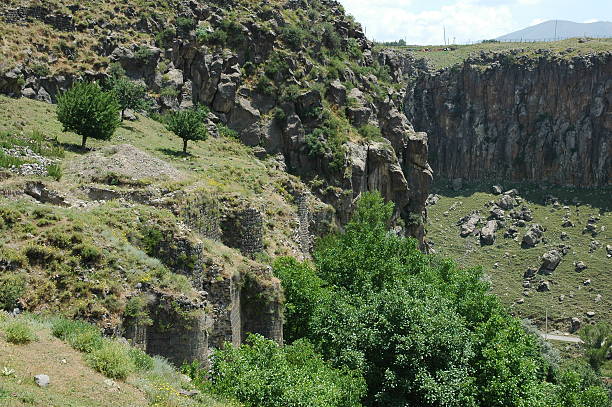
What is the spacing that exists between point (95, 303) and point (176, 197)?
8.60 m

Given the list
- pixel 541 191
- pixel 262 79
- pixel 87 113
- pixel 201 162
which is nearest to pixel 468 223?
pixel 541 191

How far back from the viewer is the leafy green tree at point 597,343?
62.7 m

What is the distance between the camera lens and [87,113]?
105 feet

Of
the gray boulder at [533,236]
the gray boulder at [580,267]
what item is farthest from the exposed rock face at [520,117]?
the gray boulder at [580,267]

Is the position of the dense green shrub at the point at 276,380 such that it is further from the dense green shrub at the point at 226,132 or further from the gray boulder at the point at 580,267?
the gray boulder at the point at 580,267

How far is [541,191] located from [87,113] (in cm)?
10127

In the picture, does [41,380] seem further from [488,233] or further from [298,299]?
[488,233]

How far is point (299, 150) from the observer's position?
48531mm

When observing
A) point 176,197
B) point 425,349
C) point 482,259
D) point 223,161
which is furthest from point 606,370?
point 176,197

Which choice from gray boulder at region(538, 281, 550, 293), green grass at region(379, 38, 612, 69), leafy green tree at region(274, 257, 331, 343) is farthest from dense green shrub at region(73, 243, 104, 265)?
green grass at region(379, 38, 612, 69)

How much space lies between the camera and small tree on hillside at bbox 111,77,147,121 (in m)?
42.8

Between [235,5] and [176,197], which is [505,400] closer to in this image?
[176,197]

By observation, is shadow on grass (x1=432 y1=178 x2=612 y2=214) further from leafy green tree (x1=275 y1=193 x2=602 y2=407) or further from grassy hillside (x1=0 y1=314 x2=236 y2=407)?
grassy hillside (x1=0 y1=314 x2=236 y2=407)

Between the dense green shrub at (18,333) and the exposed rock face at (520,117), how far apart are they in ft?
388
